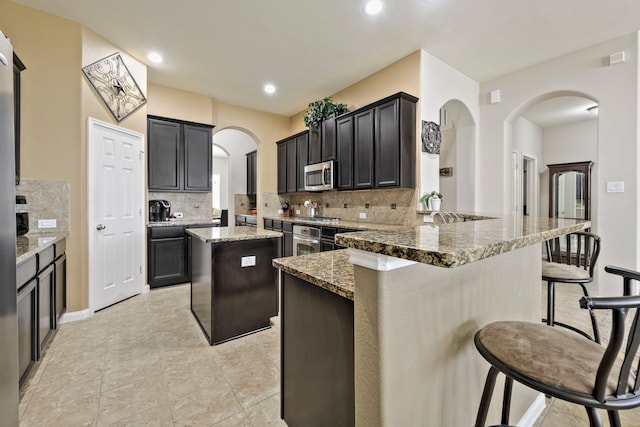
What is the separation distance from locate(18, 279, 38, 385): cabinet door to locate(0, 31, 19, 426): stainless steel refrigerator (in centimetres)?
73

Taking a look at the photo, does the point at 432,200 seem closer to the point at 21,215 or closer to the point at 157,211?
the point at 157,211

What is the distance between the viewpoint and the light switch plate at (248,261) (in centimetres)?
249

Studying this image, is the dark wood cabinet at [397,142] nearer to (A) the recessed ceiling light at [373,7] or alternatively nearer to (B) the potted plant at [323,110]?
(B) the potted plant at [323,110]

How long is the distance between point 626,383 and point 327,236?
3.31m

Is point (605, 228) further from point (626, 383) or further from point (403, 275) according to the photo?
point (403, 275)

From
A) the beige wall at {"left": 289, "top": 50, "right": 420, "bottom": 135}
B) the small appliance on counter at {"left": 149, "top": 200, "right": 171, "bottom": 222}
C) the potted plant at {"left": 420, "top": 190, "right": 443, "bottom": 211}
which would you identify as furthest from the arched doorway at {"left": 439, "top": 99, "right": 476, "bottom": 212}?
the small appliance on counter at {"left": 149, "top": 200, "right": 171, "bottom": 222}

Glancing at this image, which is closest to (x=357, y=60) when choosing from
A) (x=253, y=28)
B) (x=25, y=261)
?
(x=253, y=28)

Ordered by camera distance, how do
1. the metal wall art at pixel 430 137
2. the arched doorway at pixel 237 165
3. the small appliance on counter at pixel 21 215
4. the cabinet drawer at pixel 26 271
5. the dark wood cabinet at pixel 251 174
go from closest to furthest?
the cabinet drawer at pixel 26 271, the small appliance on counter at pixel 21 215, the metal wall art at pixel 430 137, the dark wood cabinet at pixel 251 174, the arched doorway at pixel 237 165

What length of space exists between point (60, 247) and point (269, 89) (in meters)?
3.54

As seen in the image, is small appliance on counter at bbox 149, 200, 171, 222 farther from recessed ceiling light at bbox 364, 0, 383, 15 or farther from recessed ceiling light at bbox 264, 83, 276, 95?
recessed ceiling light at bbox 364, 0, 383, 15

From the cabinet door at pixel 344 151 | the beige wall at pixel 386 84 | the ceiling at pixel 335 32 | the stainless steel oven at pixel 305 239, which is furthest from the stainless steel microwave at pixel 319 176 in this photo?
the ceiling at pixel 335 32

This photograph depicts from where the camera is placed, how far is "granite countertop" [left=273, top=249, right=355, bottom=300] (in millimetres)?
977

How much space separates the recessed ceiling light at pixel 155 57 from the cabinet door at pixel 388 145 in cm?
293

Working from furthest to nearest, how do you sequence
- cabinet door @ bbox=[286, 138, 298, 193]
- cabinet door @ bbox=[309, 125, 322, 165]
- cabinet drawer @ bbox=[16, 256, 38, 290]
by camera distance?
cabinet door @ bbox=[286, 138, 298, 193] → cabinet door @ bbox=[309, 125, 322, 165] → cabinet drawer @ bbox=[16, 256, 38, 290]
